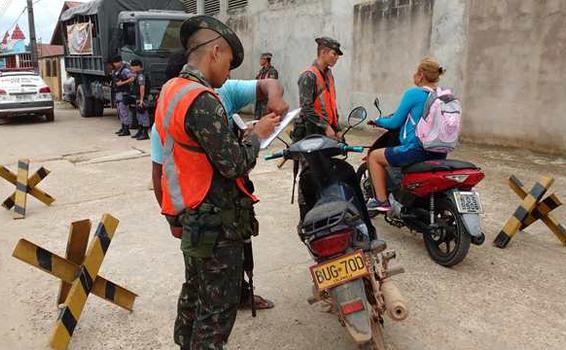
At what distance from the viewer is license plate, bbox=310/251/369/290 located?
2.38m

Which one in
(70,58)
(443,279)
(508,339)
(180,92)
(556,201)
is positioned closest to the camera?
(180,92)

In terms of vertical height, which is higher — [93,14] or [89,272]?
[93,14]

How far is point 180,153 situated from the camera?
2.00 m

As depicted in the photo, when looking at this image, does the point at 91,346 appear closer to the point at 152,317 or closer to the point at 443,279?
the point at 152,317

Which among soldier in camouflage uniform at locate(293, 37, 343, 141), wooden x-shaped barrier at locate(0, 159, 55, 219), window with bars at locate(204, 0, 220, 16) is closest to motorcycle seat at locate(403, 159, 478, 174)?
soldier in camouflage uniform at locate(293, 37, 343, 141)

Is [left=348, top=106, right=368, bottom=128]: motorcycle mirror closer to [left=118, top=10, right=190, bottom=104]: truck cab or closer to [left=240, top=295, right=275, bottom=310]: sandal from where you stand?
[left=240, top=295, right=275, bottom=310]: sandal

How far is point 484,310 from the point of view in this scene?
3.18 meters

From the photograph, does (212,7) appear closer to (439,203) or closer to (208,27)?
(439,203)

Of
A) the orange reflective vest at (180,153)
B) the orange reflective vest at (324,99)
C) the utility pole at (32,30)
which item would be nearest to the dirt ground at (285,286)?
the orange reflective vest at (324,99)

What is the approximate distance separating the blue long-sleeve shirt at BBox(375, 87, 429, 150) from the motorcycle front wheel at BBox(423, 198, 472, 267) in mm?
516

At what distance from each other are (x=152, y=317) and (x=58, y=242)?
189 cm

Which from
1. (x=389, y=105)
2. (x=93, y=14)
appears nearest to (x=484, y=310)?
(x=389, y=105)

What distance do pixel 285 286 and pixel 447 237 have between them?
1343 millimetres

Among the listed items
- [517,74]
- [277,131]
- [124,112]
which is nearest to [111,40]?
[124,112]
